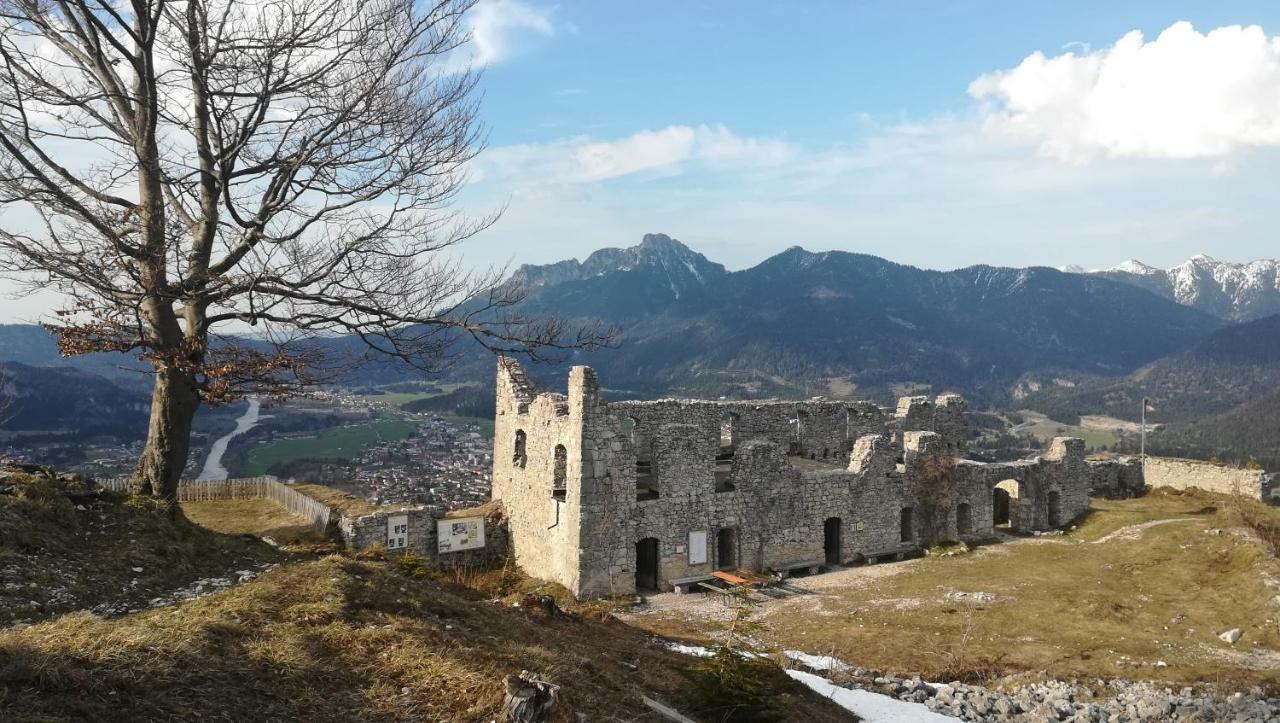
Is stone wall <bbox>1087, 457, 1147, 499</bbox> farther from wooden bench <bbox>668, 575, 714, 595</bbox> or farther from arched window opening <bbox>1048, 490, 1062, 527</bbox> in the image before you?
wooden bench <bbox>668, 575, 714, 595</bbox>

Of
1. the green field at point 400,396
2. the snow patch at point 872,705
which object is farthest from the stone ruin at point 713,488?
the green field at point 400,396

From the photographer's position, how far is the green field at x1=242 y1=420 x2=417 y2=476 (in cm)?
6121

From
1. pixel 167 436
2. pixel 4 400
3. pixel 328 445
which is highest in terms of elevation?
pixel 4 400

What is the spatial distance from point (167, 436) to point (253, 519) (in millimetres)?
10971

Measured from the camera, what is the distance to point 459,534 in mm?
21375

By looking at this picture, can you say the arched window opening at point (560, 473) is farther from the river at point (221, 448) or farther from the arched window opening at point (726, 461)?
the river at point (221, 448)

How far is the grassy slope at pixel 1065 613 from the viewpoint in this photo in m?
14.8

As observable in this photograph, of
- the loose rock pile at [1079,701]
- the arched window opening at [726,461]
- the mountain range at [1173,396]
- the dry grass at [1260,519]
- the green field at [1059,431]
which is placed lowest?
the green field at [1059,431]

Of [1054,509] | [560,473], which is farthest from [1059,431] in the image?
[560,473]

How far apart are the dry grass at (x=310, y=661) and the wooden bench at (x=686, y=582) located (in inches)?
446

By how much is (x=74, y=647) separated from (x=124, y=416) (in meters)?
73.8

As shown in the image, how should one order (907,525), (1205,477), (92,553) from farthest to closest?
(1205,477), (907,525), (92,553)

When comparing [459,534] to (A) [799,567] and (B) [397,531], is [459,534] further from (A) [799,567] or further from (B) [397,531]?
(A) [799,567]

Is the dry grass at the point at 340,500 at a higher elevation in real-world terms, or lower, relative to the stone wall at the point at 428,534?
higher
